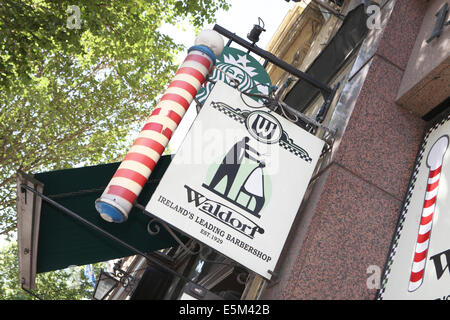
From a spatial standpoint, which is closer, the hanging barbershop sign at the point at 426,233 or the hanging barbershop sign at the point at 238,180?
the hanging barbershop sign at the point at 426,233

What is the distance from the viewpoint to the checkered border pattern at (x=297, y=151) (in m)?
4.31

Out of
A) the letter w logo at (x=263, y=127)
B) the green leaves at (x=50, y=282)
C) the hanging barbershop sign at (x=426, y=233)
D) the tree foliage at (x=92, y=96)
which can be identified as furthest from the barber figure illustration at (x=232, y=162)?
the green leaves at (x=50, y=282)

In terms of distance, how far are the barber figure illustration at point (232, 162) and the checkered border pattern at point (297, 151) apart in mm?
293

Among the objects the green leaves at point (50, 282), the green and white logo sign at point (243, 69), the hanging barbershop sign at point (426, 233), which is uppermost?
the green and white logo sign at point (243, 69)

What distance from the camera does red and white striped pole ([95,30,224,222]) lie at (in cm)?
378

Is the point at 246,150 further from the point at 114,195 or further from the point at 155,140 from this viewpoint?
the point at 114,195

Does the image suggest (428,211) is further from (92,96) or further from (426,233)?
(92,96)

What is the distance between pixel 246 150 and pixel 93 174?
1777mm

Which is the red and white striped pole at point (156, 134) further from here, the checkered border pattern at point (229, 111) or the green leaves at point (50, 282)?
the green leaves at point (50, 282)

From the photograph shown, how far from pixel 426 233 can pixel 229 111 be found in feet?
6.53

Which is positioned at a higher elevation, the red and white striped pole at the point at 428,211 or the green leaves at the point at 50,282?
the green leaves at the point at 50,282

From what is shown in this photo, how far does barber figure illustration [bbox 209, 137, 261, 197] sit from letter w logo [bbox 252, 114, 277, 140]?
15 centimetres

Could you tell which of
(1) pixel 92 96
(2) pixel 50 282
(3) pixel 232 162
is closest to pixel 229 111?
(3) pixel 232 162

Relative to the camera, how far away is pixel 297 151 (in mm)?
4332
